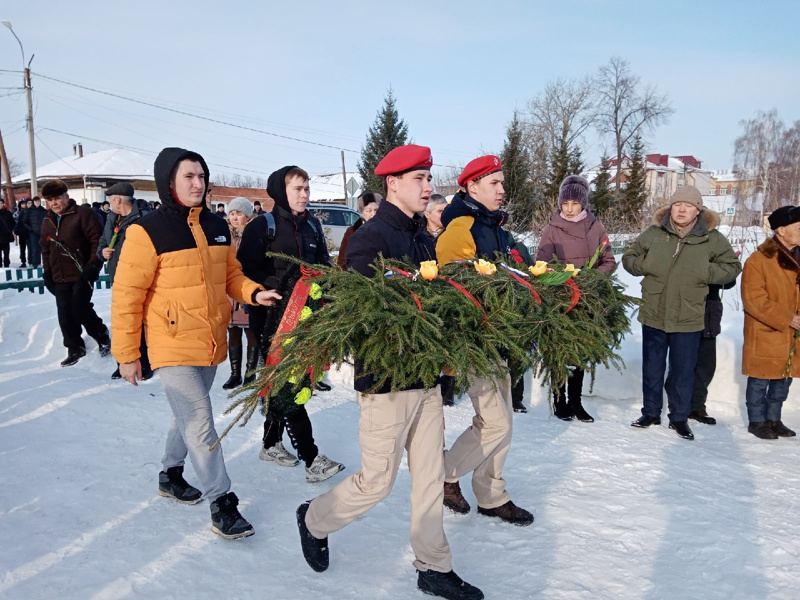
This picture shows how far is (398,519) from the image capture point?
11.2ft

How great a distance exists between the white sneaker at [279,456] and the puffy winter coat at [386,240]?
206cm

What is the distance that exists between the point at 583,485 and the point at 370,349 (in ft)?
7.38

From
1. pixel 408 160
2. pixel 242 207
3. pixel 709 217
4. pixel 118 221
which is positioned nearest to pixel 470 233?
pixel 408 160

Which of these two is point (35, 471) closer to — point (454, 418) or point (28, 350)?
point (454, 418)

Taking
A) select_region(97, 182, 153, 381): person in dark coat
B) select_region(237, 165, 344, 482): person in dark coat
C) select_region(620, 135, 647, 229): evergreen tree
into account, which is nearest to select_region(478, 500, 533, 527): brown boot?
select_region(237, 165, 344, 482): person in dark coat

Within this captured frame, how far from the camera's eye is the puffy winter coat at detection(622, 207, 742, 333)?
15.8 feet

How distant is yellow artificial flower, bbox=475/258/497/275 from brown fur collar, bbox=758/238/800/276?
127 inches

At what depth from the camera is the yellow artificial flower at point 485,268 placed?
2.89 m

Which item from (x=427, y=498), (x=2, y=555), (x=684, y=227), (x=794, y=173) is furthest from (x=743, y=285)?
(x=794, y=173)

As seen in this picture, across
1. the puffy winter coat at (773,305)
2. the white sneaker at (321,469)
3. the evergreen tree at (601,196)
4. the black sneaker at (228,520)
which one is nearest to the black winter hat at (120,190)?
the white sneaker at (321,469)

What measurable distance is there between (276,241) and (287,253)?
13cm

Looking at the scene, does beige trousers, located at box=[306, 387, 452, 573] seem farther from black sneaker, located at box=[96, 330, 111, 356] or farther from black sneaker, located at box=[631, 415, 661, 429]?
black sneaker, located at box=[96, 330, 111, 356]

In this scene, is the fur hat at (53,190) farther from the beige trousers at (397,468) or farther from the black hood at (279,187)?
the beige trousers at (397,468)

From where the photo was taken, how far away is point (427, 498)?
8.83 ft
